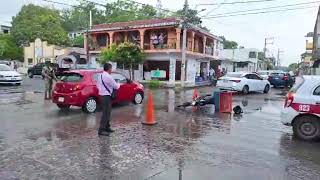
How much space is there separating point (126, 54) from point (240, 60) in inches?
1372

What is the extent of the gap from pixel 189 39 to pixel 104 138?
30.0 metres

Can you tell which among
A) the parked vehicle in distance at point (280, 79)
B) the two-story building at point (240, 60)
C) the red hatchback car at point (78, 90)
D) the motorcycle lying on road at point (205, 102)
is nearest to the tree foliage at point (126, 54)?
the parked vehicle in distance at point (280, 79)

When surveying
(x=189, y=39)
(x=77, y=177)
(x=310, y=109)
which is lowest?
(x=77, y=177)

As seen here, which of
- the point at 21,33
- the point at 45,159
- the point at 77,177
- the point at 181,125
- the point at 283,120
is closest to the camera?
the point at 77,177

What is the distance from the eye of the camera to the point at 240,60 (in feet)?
216

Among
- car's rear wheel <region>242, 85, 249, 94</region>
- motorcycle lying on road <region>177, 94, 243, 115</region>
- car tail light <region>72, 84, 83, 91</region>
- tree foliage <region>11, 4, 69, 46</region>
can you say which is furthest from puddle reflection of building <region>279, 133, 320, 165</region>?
tree foliage <region>11, 4, 69, 46</region>

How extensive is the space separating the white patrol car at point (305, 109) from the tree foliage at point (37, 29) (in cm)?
5665

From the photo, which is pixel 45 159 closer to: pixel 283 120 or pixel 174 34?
pixel 283 120

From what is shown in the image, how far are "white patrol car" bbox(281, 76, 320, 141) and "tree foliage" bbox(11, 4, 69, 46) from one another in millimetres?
56650

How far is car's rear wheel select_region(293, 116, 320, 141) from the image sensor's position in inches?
379

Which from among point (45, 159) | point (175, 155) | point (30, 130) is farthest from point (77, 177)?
point (30, 130)

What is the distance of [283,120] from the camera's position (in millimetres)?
10039

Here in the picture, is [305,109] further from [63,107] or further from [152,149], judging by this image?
[63,107]

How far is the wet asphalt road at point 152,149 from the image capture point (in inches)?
254
